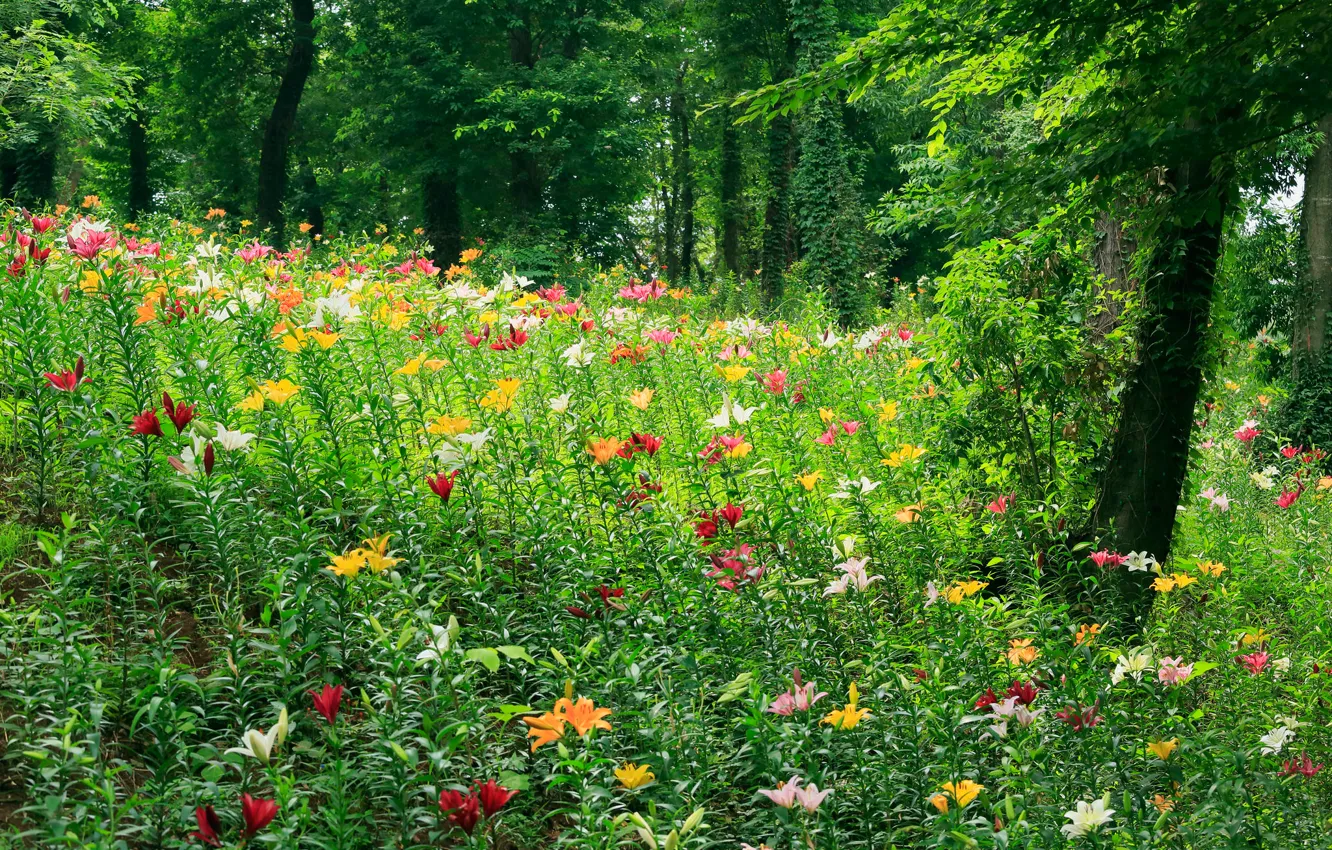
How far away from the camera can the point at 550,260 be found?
674 inches

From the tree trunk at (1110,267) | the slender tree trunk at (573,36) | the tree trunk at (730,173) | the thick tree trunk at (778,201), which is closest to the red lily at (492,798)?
the tree trunk at (1110,267)

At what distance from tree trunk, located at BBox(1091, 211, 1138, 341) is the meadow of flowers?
595 mm

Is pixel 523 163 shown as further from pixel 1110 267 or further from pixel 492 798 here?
pixel 492 798

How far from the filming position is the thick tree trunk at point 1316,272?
10805 mm

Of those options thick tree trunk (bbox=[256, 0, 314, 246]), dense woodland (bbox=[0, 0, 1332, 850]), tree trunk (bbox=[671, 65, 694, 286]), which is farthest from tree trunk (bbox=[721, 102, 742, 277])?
dense woodland (bbox=[0, 0, 1332, 850])

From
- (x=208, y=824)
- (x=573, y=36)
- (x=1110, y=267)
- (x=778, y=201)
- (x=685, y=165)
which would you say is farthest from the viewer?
(x=685, y=165)

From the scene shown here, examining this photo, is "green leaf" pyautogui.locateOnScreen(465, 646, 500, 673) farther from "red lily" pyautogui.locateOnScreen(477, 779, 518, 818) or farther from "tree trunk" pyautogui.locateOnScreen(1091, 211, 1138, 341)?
"tree trunk" pyautogui.locateOnScreen(1091, 211, 1138, 341)

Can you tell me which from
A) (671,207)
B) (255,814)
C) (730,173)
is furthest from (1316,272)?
(671,207)

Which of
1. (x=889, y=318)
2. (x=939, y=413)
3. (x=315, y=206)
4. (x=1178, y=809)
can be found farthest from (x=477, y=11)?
(x=1178, y=809)

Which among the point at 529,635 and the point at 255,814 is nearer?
the point at 255,814

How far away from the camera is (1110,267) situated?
570 centimetres

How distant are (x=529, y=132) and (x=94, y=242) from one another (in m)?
15.2

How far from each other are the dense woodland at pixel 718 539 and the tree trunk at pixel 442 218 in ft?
44.7

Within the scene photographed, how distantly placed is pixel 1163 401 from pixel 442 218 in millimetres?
17352
